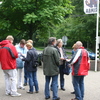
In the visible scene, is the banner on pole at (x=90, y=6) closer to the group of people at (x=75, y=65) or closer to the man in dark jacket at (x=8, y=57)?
the group of people at (x=75, y=65)

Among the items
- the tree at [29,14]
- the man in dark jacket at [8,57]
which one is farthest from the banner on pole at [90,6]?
the man in dark jacket at [8,57]

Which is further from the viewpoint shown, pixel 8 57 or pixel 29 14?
pixel 29 14

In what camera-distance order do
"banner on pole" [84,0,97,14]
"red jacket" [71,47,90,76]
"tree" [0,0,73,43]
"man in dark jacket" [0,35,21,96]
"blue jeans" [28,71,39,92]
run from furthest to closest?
1. "tree" [0,0,73,43]
2. "banner on pole" [84,0,97,14]
3. "blue jeans" [28,71,39,92]
4. "man in dark jacket" [0,35,21,96]
5. "red jacket" [71,47,90,76]

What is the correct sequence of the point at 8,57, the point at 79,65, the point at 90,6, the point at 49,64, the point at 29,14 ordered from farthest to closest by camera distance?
the point at 29,14 → the point at 90,6 → the point at 8,57 → the point at 49,64 → the point at 79,65

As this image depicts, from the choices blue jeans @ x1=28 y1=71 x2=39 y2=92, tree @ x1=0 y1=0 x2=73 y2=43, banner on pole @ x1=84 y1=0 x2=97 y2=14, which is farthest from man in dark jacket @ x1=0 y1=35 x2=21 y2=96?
banner on pole @ x1=84 y1=0 x2=97 y2=14

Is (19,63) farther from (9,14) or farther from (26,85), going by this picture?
(9,14)

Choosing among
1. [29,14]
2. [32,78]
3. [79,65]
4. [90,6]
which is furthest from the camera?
[29,14]

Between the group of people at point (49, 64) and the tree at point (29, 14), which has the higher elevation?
the tree at point (29, 14)

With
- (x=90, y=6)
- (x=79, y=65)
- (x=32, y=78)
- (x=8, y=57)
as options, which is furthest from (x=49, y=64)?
(x=90, y=6)

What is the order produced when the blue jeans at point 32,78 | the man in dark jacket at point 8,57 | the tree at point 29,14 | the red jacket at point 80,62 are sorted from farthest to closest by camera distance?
the tree at point 29,14
the blue jeans at point 32,78
the man in dark jacket at point 8,57
the red jacket at point 80,62

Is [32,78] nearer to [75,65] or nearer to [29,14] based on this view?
[75,65]

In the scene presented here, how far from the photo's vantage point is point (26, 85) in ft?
22.2

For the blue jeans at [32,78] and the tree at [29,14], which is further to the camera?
the tree at [29,14]

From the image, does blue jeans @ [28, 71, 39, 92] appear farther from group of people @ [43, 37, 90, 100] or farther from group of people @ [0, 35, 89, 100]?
group of people @ [43, 37, 90, 100]
